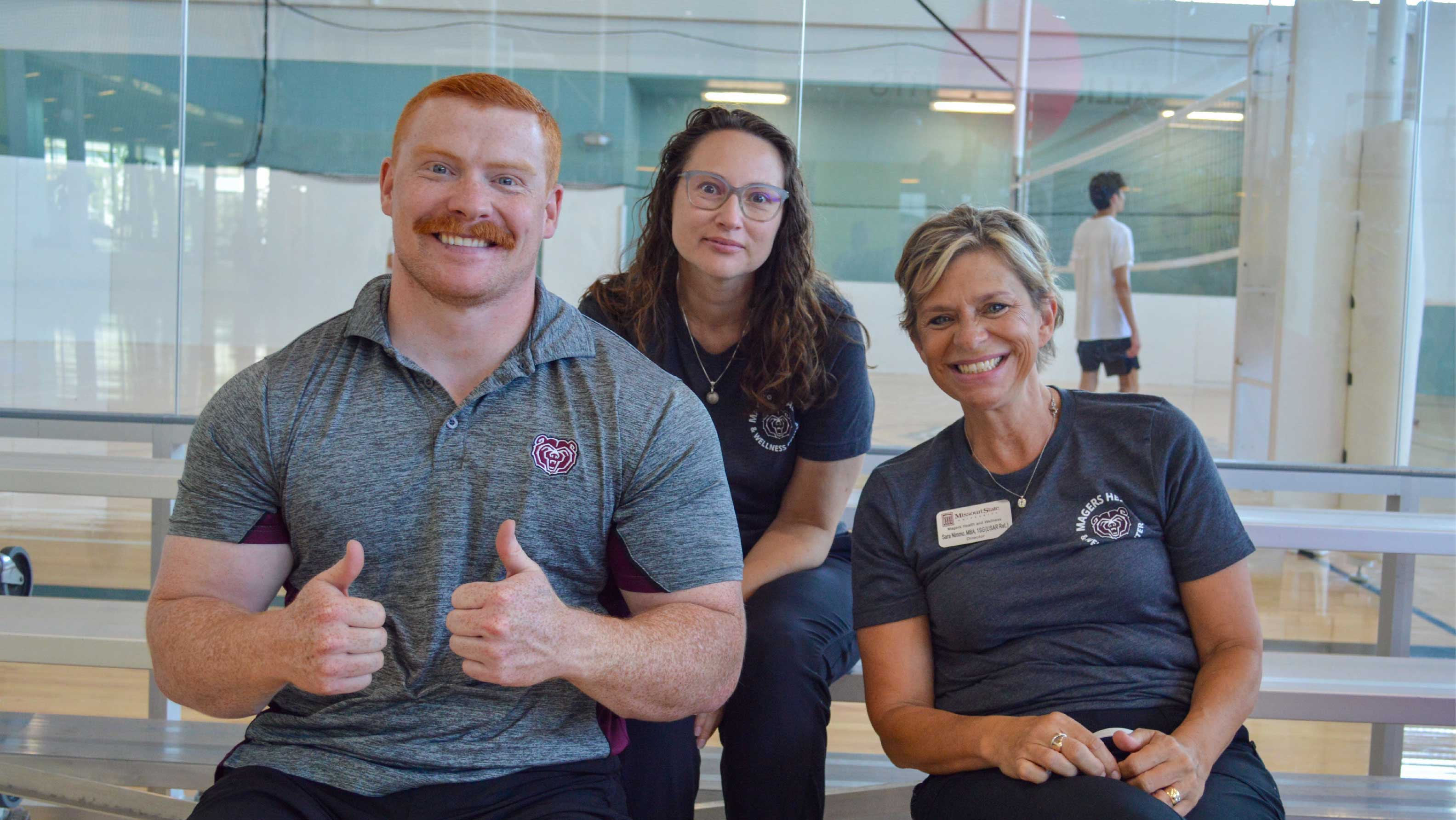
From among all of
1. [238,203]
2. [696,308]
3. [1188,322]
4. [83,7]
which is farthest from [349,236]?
[1188,322]

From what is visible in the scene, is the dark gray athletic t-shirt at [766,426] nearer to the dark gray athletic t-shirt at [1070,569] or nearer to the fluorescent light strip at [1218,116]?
the dark gray athletic t-shirt at [1070,569]

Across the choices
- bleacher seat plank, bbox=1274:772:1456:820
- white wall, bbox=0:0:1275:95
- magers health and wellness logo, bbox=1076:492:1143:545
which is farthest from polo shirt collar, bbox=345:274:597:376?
white wall, bbox=0:0:1275:95

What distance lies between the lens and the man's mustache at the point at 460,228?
128 centimetres

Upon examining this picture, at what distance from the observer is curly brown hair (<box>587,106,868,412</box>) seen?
1.86 meters

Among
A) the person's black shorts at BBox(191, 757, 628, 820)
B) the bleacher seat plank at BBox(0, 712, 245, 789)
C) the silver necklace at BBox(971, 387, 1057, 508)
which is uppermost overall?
the silver necklace at BBox(971, 387, 1057, 508)

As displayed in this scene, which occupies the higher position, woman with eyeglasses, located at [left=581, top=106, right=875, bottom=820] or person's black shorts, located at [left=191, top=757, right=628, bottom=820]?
woman with eyeglasses, located at [left=581, top=106, right=875, bottom=820]

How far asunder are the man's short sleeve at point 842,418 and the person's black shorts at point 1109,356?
3.28 meters

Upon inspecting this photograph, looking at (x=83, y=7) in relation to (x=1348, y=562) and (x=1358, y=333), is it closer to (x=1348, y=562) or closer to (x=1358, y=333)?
(x=1358, y=333)

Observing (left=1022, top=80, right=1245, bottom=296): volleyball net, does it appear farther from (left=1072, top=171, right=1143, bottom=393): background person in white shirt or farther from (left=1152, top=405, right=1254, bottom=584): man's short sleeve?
(left=1152, top=405, right=1254, bottom=584): man's short sleeve

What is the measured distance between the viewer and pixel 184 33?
4.52m

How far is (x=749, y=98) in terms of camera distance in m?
4.67

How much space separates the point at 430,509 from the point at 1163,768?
951 millimetres

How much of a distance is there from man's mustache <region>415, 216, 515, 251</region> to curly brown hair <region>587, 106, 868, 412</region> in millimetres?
643

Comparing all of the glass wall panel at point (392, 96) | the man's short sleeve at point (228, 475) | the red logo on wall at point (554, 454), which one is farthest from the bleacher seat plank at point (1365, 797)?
the glass wall panel at point (392, 96)
